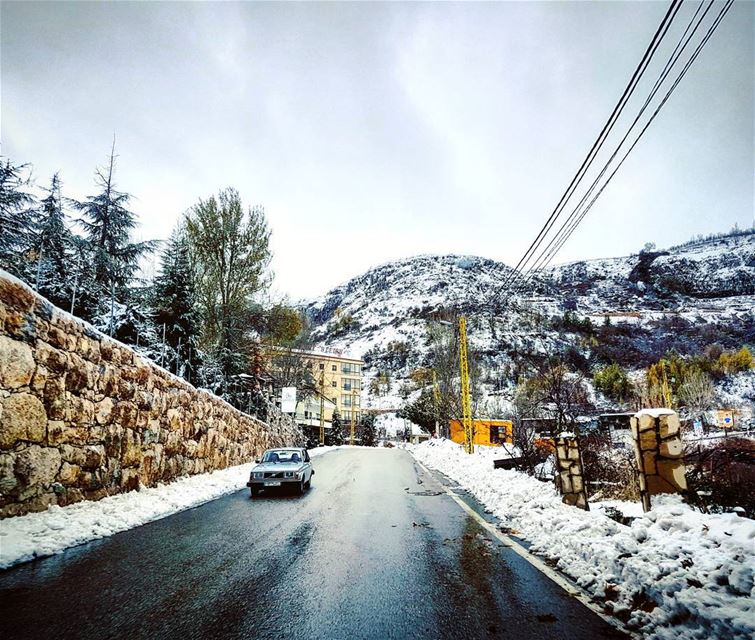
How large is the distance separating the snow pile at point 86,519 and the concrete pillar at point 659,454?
8629mm

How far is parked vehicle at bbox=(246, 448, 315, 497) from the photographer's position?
12430 millimetres

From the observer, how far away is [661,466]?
6.92 m

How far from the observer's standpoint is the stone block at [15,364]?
6633mm

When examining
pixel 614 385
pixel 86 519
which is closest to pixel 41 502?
pixel 86 519

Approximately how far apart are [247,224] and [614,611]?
24.5m

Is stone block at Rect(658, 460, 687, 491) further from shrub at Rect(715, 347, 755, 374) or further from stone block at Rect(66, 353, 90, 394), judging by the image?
shrub at Rect(715, 347, 755, 374)

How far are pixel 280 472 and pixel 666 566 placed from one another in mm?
10380

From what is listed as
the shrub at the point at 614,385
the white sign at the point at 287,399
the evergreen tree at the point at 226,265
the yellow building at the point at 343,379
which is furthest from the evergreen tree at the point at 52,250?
the yellow building at the point at 343,379

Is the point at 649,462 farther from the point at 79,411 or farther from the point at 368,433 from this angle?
the point at 368,433

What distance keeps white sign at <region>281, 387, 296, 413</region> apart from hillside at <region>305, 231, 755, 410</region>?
144 ft

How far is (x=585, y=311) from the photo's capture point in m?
136

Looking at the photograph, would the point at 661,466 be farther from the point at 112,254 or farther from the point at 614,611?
the point at 112,254

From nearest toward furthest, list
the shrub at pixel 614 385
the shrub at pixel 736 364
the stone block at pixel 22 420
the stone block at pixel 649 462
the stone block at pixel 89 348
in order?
the stone block at pixel 22 420, the stone block at pixel 649 462, the stone block at pixel 89 348, the shrub at pixel 614 385, the shrub at pixel 736 364

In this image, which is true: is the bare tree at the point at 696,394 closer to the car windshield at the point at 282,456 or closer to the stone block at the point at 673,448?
the car windshield at the point at 282,456
